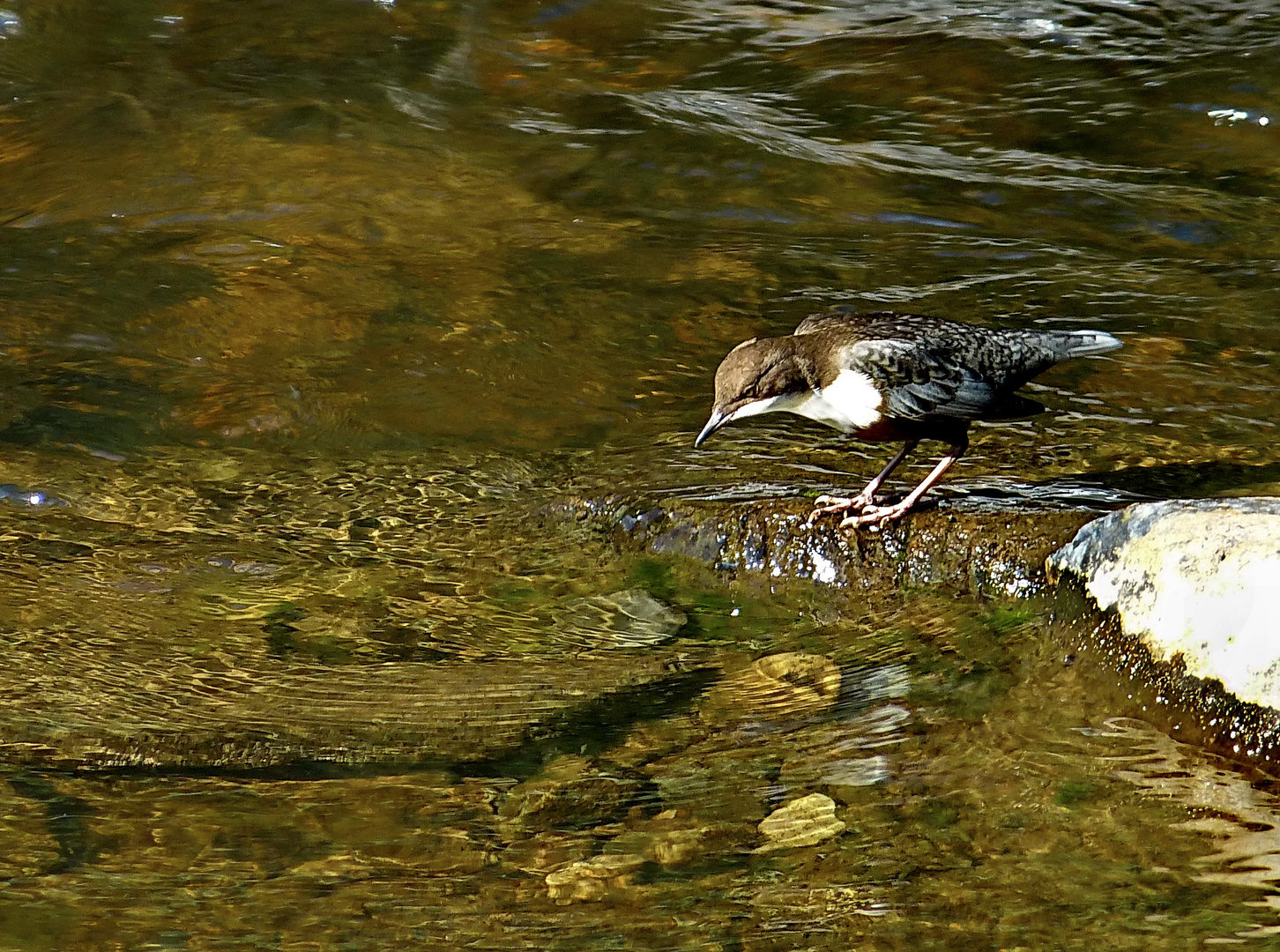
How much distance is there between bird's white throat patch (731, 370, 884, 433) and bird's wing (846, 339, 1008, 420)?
0.12 ft

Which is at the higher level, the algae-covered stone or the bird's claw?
the bird's claw

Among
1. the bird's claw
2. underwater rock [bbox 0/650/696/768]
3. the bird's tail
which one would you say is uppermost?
the bird's tail

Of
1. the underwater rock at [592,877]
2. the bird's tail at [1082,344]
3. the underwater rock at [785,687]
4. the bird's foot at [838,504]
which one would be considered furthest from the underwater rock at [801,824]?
the bird's tail at [1082,344]

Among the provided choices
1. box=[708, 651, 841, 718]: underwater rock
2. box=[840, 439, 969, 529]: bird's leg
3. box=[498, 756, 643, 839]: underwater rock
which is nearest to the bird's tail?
box=[840, 439, 969, 529]: bird's leg

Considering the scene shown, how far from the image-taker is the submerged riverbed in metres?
3.14

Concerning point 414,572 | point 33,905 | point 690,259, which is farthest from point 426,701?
point 690,259

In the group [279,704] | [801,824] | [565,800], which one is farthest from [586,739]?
[279,704]

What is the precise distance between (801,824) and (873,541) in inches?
49.3

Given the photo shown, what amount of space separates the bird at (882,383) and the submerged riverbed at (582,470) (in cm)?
22

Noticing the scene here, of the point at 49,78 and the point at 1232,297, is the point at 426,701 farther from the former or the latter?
the point at 49,78

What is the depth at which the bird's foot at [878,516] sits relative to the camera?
4.34 meters

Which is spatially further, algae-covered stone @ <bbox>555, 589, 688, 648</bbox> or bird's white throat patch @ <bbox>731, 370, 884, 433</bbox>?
bird's white throat patch @ <bbox>731, 370, 884, 433</bbox>

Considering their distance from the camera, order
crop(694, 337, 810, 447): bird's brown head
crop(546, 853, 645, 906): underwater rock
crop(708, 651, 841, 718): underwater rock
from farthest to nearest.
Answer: crop(694, 337, 810, 447): bird's brown head → crop(708, 651, 841, 718): underwater rock → crop(546, 853, 645, 906): underwater rock

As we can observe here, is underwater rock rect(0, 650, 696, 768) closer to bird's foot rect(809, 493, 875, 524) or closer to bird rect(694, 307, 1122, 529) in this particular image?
bird's foot rect(809, 493, 875, 524)
